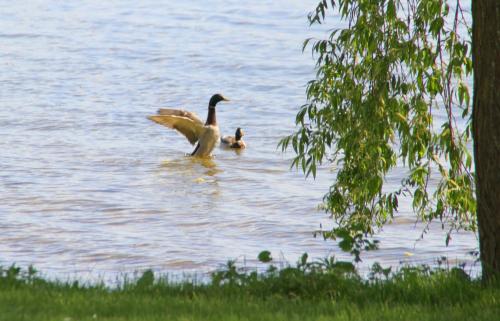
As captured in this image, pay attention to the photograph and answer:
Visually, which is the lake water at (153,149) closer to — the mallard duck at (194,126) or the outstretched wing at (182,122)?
the mallard duck at (194,126)

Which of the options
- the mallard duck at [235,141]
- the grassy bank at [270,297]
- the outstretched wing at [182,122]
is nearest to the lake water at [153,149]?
the mallard duck at [235,141]

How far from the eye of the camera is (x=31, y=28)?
30.9m

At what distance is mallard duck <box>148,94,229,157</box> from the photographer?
60.2ft

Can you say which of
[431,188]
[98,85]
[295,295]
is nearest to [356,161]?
[295,295]

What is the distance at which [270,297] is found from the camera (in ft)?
23.7

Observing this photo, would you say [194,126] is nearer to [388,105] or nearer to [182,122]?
[182,122]

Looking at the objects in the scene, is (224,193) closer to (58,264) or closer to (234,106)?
(58,264)

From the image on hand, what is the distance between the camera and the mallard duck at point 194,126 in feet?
60.2

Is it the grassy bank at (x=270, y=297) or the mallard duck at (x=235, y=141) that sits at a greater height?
the mallard duck at (x=235, y=141)

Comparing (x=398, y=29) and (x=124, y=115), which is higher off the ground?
(x=124, y=115)

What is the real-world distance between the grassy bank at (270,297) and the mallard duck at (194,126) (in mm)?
10393

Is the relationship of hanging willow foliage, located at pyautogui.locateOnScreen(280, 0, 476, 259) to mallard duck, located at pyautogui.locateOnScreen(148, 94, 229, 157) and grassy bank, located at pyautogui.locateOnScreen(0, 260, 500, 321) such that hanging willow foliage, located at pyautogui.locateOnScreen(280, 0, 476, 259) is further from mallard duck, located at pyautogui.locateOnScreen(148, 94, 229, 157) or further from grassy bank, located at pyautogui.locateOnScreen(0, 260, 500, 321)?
mallard duck, located at pyautogui.locateOnScreen(148, 94, 229, 157)

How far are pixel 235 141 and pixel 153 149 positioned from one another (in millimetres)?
1383

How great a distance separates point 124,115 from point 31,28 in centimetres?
1098
